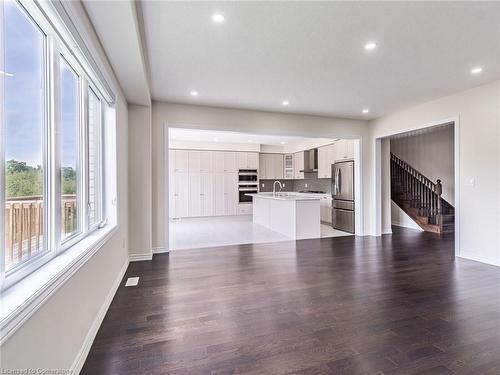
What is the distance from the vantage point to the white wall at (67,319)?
1077mm

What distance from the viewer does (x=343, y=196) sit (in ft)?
22.2

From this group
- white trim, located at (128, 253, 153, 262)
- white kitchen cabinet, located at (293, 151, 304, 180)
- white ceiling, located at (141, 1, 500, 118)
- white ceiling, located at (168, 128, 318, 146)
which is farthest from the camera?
white kitchen cabinet, located at (293, 151, 304, 180)

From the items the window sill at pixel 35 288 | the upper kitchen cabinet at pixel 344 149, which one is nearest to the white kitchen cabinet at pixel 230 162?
the upper kitchen cabinet at pixel 344 149

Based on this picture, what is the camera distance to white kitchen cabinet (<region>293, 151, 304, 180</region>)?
9547 mm

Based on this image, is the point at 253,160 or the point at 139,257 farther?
the point at 253,160

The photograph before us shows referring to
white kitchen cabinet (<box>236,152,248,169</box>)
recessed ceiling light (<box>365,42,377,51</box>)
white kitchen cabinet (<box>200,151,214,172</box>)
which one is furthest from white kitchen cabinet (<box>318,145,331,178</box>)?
recessed ceiling light (<box>365,42,377,51</box>)

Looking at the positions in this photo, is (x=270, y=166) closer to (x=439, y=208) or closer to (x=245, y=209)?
(x=245, y=209)

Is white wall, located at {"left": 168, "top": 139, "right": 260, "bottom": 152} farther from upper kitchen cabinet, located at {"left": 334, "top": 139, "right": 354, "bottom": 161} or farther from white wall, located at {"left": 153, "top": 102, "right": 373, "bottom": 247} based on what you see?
white wall, located at {"left": 153, "top": 102, "right": 373, "bottom": 247}

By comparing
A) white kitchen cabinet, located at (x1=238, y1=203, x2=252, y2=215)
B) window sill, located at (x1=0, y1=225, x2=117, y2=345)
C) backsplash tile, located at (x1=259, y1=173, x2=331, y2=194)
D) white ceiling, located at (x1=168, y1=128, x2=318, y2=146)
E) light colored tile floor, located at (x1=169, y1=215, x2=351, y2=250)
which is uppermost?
white ceiling, located at (x1=168, y1=128, x2=318, y2=146)

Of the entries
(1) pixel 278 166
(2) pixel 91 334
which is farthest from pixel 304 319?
(1) pixel 278 166

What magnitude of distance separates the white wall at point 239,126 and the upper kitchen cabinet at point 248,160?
4.36 metres

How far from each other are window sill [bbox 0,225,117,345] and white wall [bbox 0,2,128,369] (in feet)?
0.15

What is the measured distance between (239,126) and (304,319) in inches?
153

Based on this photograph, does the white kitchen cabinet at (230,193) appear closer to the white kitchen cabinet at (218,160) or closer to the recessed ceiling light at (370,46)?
the white kitchen cabinet at (218,160)
